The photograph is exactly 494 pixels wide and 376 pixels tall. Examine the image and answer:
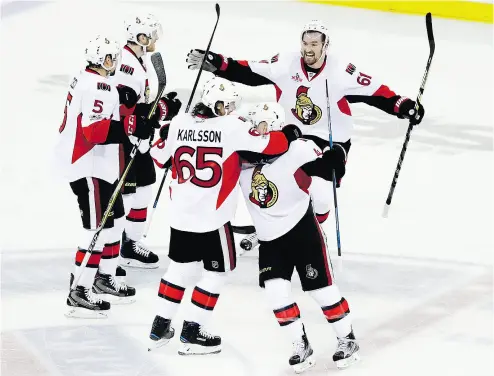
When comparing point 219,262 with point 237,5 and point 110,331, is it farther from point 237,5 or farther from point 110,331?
point 237,5

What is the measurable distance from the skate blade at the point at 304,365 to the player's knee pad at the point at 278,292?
24 cm

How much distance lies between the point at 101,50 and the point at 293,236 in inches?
44.6

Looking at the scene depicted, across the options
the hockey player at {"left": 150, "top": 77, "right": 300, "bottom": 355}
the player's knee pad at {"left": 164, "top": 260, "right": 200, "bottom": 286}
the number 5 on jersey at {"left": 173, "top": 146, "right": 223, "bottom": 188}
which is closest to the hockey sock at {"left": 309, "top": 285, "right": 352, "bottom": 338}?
the hockey player at {"left": 150, "top": 77, "right": 300, "bottom": 355}

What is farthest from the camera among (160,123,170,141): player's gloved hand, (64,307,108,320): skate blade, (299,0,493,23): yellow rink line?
(299,0,493,23): yellow rink line

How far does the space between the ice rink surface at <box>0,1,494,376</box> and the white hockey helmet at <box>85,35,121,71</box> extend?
1.09 metres

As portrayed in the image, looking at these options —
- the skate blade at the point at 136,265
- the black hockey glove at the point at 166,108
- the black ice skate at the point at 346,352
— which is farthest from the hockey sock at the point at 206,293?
the skate blade at the point at 136,265

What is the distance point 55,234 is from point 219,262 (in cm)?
170

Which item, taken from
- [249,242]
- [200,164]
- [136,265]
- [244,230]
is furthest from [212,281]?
[244,230]

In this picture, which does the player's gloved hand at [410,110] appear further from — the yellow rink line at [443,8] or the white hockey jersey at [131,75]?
the yellow rink line at [443,8]

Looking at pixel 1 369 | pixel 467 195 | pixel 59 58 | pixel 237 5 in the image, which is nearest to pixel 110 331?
pixel 1 369

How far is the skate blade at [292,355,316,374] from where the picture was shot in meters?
5.02

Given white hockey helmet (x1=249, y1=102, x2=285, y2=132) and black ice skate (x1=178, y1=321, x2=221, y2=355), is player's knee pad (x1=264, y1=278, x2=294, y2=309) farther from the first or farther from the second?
white hockey helmet (x1=249, y1=102, x2=285, y2=132)

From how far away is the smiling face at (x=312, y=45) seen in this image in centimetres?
588

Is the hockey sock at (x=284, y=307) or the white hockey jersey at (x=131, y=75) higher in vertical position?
the white hockey jersey at (x=131, y=75)
